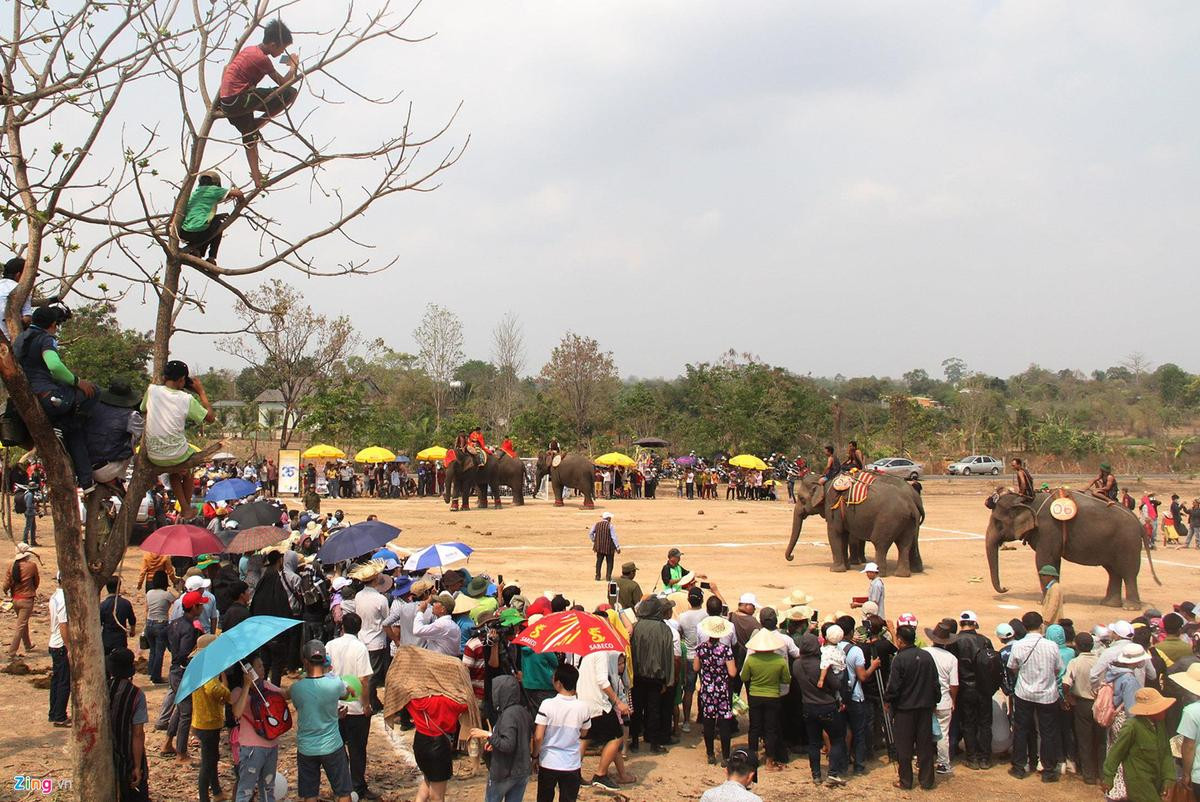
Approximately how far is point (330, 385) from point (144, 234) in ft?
116

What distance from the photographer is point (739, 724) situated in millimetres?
10203

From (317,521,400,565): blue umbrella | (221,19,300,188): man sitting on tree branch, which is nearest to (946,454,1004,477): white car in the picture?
(317,521,400,565): blue umbrella

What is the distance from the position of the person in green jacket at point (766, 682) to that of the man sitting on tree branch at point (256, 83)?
5595mm

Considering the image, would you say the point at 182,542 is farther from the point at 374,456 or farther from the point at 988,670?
the point at 374,456

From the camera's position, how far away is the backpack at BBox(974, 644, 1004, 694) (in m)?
8.85

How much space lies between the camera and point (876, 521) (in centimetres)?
1816

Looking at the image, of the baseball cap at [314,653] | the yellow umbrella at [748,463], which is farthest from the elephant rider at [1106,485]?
the yellow umbrella at [748,463]

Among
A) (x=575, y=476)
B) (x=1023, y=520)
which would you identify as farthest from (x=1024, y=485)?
(x=575, y=476)

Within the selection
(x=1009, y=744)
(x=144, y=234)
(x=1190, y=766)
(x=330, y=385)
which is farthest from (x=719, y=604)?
(x=330, y=385)

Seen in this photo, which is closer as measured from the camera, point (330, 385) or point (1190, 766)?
point (1190, 766)

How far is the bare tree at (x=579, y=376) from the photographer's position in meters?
54.8

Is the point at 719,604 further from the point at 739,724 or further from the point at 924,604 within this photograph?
the point at 924,604

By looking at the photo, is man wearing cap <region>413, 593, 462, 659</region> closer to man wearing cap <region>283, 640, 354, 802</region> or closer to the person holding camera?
man wearing cap <region>283, 640, 354, 802</region>

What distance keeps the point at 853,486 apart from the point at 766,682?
417 inches
